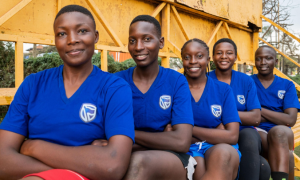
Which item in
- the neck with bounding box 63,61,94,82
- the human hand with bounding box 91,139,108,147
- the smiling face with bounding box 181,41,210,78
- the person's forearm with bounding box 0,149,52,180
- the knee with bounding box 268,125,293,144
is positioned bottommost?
the knee with bounding box 268,125,293,144

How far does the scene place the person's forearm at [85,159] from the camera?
1.16m

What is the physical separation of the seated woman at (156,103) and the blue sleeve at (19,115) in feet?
2.10

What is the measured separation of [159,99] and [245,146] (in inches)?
36.8

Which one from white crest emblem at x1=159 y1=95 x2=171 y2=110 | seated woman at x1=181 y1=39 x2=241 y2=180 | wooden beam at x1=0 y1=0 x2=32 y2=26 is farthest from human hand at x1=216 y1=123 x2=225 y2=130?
wooden beam at x1=0 y1=0 x2=32 y2=26

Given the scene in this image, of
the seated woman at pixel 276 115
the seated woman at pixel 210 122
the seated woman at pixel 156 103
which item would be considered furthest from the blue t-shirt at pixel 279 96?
the seated woman at pixel 156 103

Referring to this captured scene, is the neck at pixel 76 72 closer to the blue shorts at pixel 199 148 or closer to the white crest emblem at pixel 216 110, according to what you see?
the blue shorts at pixel 199 148

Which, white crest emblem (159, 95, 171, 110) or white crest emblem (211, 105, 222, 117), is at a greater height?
white crest emblem (159, 95, 171, 110)

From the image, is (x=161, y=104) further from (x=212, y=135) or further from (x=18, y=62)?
(x=18, y=62)

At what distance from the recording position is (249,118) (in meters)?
2.43

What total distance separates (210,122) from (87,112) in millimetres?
1076

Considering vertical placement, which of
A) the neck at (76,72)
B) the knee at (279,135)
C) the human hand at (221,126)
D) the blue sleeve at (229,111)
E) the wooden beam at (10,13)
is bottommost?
the knee at (279,135)

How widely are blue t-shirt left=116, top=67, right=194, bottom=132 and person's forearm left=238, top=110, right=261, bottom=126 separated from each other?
875 millimetres

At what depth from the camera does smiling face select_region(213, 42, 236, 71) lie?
2742 millimetres

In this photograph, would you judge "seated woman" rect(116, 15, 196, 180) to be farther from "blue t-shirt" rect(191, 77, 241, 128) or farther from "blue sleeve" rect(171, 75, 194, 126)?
"blue t-shirt" rect(191, 77, 241, 128)
